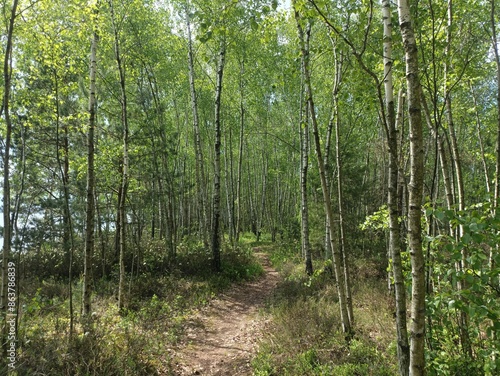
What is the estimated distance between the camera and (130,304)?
719cm

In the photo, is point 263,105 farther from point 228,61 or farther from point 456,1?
point 456,1

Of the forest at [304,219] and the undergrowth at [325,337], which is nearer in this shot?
the forest at [304,219]

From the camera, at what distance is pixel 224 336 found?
6.17m

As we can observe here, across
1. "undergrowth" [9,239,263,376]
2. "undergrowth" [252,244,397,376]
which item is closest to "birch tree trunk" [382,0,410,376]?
"undergrowth" [252,244,397,376]

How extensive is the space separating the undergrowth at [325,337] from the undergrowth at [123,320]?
1823 mm

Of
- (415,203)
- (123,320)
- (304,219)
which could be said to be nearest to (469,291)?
(415,203)

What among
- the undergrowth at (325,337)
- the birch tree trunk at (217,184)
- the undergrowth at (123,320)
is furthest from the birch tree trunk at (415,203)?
the birch tree trunk at (217,184)

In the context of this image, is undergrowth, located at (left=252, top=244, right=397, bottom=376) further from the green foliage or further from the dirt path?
the green foliage

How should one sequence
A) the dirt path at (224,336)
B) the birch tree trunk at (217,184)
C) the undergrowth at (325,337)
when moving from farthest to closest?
the birch tree trunk at (217,184) → the dirt path at (224,336) → the undergrowth at (325,337)

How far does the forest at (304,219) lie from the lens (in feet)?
8.71

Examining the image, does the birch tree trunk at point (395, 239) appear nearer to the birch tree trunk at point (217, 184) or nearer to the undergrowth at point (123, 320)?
the undergrowth at point (123, 320)

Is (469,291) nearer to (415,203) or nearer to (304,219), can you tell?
(415,203)

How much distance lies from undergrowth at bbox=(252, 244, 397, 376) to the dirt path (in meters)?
0.40

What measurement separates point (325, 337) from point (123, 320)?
3.68 metres
